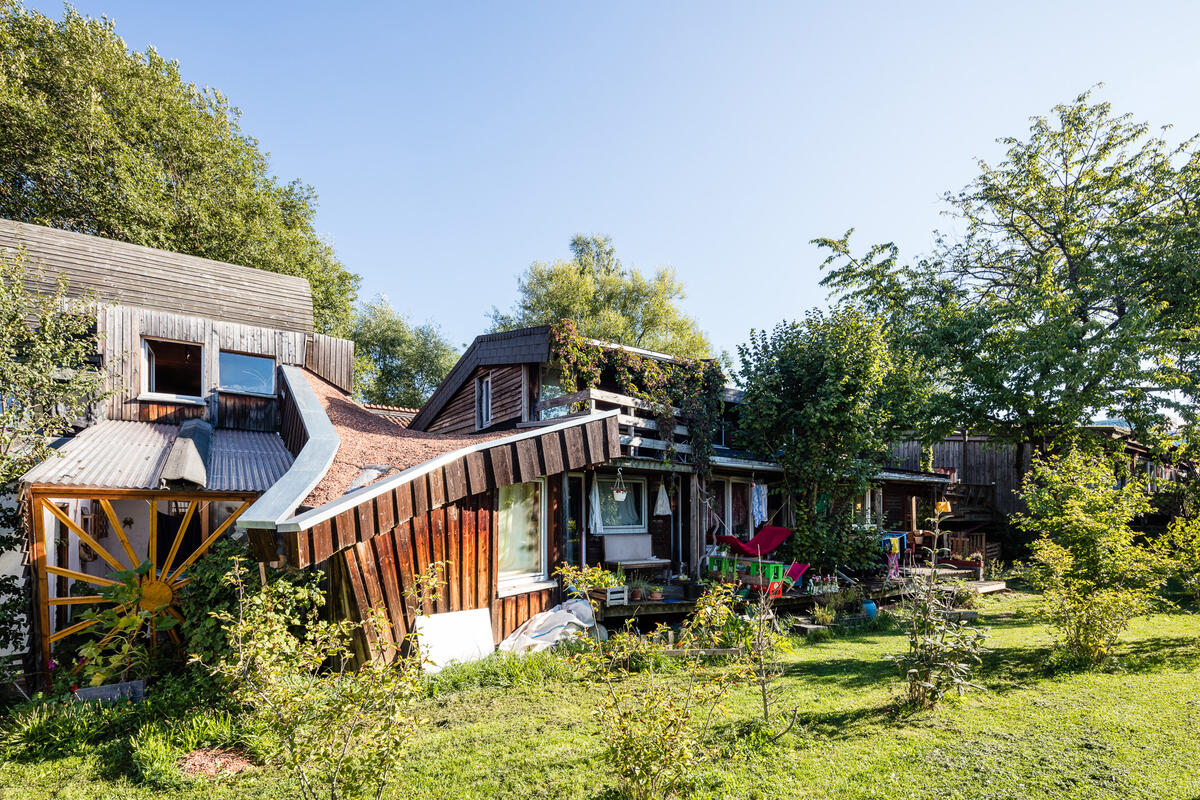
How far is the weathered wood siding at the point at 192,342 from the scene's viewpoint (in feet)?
32.9

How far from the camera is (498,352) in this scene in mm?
11977

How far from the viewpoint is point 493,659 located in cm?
704

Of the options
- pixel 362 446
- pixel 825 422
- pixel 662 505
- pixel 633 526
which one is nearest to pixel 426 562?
pixel 362 446

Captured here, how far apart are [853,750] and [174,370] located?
12895mm

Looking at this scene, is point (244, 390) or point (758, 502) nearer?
point (244, 390)

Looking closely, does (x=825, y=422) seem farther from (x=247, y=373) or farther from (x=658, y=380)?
(x=247, y=373)

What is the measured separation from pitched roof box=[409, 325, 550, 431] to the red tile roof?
255 centimetres

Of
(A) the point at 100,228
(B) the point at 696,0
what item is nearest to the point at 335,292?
(A) the point at 100,228

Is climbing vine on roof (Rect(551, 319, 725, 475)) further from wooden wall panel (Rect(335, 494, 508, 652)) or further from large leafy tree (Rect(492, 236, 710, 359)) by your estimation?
large leafy tree (Rect(492, 236, 710, 359))

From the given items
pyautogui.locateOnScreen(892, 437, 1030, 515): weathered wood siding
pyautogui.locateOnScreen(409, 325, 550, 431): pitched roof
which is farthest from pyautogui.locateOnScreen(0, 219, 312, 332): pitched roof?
pyautogui.locateOnScreen(892, 437, 1030, 515): weathered wood siding

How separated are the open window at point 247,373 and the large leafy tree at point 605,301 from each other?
1745 cm

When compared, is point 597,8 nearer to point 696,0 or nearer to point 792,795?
point 696,0

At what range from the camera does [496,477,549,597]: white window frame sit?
8211 mm

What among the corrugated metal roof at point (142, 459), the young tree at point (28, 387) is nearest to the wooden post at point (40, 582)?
the young tree at point (28, 387)
